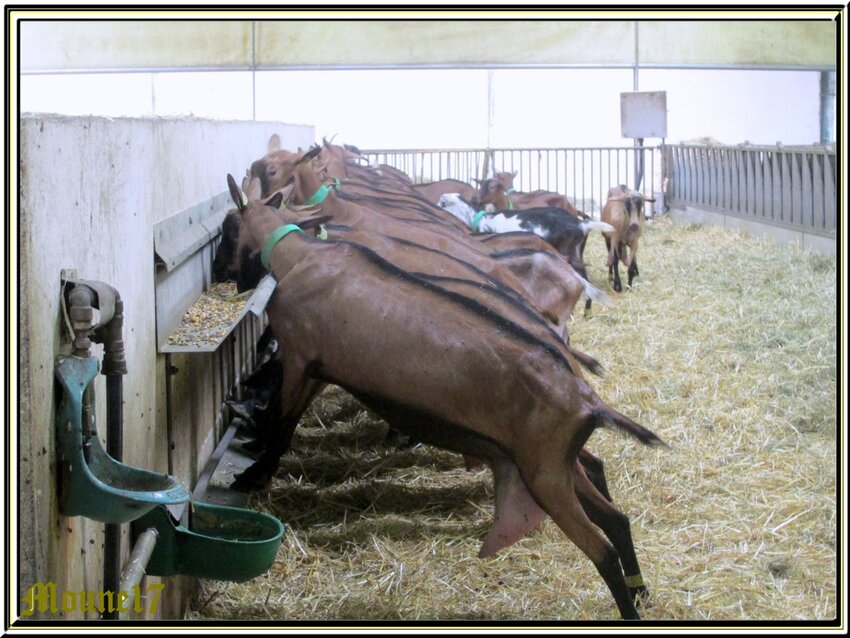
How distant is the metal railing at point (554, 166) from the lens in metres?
16.7

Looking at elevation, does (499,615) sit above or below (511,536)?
below

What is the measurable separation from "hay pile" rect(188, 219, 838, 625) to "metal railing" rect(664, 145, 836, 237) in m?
1.33

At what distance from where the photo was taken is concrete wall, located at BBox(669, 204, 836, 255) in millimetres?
8250

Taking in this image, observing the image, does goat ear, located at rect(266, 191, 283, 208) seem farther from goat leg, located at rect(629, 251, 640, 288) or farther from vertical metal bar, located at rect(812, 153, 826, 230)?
goat leg, located at rect(629, 251, 640, 288)

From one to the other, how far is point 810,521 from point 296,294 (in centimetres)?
251

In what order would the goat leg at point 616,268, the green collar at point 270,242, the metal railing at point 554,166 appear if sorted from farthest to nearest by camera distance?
the metal railing at point 554,166 → the goat leg at point 616,268 → the green collar at point 270,242

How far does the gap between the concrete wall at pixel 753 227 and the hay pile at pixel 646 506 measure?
0.67ft

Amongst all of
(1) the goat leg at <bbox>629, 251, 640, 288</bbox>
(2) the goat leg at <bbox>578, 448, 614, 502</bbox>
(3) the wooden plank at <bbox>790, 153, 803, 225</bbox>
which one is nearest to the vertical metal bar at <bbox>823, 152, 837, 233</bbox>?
(3) the wooden plank at <bbox>790, 153, 803, 225</bbox>

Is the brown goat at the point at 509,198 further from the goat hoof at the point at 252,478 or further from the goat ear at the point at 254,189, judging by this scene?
the goat hoof at the point at 252,478

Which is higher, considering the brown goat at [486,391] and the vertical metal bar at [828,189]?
the vertical metal bar at [828,189]

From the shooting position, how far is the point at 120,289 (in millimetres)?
3305

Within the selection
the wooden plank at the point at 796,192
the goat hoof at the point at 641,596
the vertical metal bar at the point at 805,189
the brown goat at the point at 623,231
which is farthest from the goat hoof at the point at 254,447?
the brown goat at the point at 623,231

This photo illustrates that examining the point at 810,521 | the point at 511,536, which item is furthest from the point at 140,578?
the point at 810,521

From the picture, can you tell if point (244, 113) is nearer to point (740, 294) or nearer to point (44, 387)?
point (740, 294)
